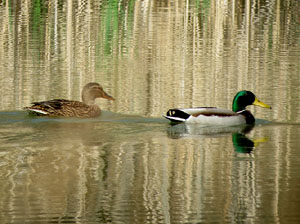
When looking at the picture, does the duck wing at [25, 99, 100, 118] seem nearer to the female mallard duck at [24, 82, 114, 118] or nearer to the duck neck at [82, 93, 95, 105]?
the female mallard duck at [24, 82, 114, 118]

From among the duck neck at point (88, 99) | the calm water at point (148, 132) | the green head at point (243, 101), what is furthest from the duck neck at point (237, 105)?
the duck neck at point (88, 99)

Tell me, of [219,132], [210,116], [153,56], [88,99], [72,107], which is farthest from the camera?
[153,56]

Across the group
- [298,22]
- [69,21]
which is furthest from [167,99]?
[298,22]

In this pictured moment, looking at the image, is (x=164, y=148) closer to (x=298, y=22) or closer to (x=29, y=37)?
(x=29, y=37)

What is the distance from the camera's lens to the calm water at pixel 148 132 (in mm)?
6637

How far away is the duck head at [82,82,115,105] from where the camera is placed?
11155 mm

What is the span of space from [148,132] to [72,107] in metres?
1.35

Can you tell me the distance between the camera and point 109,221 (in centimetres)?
613

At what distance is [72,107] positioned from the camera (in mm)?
10609

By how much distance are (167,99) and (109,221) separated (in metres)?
5.57

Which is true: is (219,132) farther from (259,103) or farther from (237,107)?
(259,103)

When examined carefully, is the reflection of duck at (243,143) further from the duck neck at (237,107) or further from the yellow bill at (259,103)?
the yellow bill at (259,103)

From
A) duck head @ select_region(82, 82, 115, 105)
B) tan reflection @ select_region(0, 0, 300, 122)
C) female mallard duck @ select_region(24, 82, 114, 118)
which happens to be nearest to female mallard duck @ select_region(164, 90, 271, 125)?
tan reflection @ select_region(0, 0, 300, 122)

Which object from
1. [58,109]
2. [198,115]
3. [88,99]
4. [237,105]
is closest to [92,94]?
[88,99]
